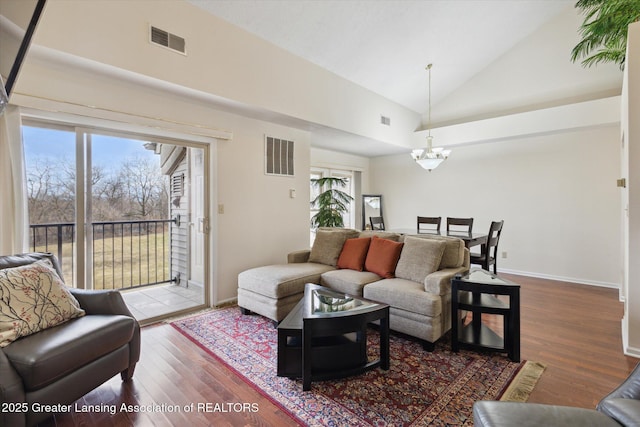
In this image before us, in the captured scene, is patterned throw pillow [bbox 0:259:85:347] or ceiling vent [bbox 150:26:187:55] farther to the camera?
ceiling vent [bbox 150:26:187:55]

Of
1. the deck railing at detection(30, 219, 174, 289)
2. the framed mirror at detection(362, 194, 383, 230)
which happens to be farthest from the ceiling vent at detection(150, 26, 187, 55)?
the framed mirror at detection(362, 194, 383, 230)

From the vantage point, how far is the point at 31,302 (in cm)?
174

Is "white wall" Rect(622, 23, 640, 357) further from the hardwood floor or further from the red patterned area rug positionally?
the red patterned area rug

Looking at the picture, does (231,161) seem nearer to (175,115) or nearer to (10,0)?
(175,115)

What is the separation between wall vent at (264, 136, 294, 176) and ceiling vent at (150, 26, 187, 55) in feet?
4.84

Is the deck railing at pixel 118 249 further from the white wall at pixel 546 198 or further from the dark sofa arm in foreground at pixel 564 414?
the white wall at pixel 546 198

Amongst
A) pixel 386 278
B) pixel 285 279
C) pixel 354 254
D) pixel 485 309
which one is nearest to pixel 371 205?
pixel 354 254

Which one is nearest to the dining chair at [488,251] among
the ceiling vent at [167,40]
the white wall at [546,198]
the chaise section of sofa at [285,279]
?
the white wall at [546,198]

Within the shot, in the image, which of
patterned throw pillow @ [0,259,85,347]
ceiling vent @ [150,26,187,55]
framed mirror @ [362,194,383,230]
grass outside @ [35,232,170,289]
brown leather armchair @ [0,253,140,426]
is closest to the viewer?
brown leather armchair @ [0,253,140,426]

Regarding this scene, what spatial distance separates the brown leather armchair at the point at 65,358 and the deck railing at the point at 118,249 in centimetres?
69

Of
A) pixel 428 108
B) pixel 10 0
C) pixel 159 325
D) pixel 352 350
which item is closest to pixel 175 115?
pixel 10 0

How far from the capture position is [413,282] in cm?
291

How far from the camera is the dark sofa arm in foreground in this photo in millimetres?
1067

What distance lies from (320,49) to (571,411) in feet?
13.1
